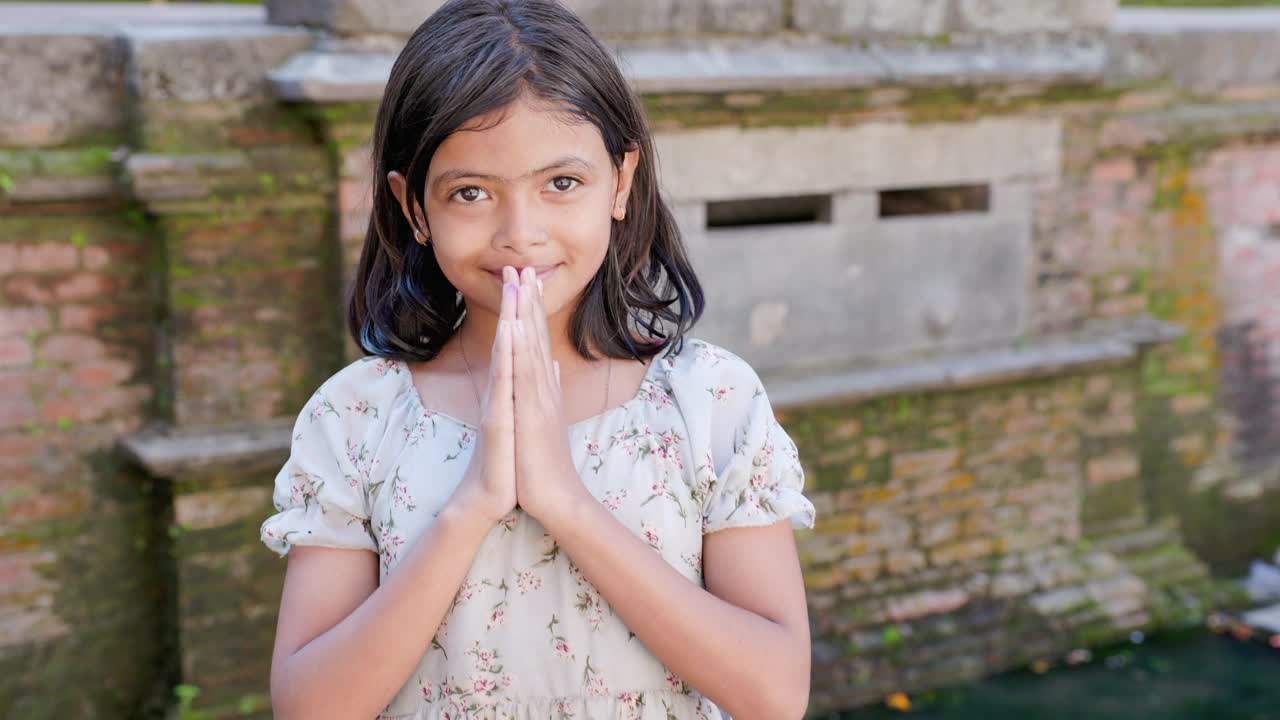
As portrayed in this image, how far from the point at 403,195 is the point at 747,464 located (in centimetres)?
60

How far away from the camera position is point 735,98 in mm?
4629

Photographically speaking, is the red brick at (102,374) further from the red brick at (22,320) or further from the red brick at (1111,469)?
the red brick at (1111,469)

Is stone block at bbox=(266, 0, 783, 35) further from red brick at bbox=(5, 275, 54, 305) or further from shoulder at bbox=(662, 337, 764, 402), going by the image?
shoulder at bbox=(662, 337, 764, 402)

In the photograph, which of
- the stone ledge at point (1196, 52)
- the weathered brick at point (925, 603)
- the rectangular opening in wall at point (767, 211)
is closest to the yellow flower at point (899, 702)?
the weathered brick at point (925, 603)

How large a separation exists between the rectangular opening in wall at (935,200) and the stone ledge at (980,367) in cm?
57

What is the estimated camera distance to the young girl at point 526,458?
5.58 feet

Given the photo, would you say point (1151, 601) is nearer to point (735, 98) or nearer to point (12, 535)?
point (735, 98)

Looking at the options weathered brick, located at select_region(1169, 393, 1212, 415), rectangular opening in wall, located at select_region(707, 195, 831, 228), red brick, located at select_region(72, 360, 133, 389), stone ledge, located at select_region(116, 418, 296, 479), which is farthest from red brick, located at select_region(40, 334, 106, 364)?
weathered brick, located at select_region(1169, 393, 1212, 415)

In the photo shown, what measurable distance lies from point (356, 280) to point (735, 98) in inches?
110

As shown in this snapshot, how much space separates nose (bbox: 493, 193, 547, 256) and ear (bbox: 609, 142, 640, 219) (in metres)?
0.20

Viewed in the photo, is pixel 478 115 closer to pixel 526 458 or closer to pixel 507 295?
pixel 507 295

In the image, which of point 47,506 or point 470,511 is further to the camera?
point 47,506

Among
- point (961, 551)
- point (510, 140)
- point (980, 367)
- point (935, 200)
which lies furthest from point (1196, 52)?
point (510, 140)

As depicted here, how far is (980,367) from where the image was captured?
526 centimetres
